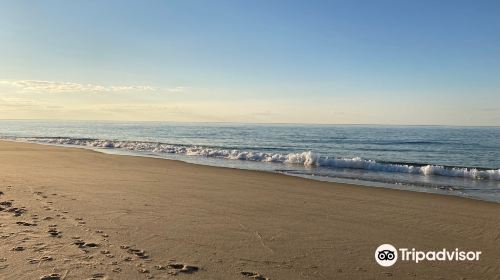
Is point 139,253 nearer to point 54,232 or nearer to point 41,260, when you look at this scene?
point 41,260

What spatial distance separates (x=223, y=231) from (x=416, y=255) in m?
3.05

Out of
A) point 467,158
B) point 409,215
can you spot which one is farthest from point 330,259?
point 467,158

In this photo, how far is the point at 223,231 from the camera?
267 inches

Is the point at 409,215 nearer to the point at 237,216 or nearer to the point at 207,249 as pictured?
the point at 237,216

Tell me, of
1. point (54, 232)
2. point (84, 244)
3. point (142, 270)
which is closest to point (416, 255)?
point (142, 270)

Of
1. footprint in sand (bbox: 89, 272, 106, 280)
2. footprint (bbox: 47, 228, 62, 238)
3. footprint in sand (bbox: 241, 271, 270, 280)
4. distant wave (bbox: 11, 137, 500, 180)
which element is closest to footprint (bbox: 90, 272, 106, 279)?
footprint in sand (bbox: 89, 272, 106, 280)

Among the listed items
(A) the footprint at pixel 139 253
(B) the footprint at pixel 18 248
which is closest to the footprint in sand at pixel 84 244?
(A) the footprint at pixel 139 253

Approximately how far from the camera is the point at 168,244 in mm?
5891

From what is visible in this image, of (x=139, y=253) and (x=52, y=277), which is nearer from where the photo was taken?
(x=52, y=277)

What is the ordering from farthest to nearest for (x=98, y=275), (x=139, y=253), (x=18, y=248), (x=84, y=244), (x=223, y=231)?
(x=223, y=231), (x=84, y=244), (x=139, y=253), (x=18, y=248), (x=98, y=275)

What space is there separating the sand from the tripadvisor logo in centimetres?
14

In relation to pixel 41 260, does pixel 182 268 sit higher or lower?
lower

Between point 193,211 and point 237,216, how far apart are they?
38.2 inches

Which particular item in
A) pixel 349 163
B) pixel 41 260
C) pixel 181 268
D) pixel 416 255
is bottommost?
pixel 349 163
